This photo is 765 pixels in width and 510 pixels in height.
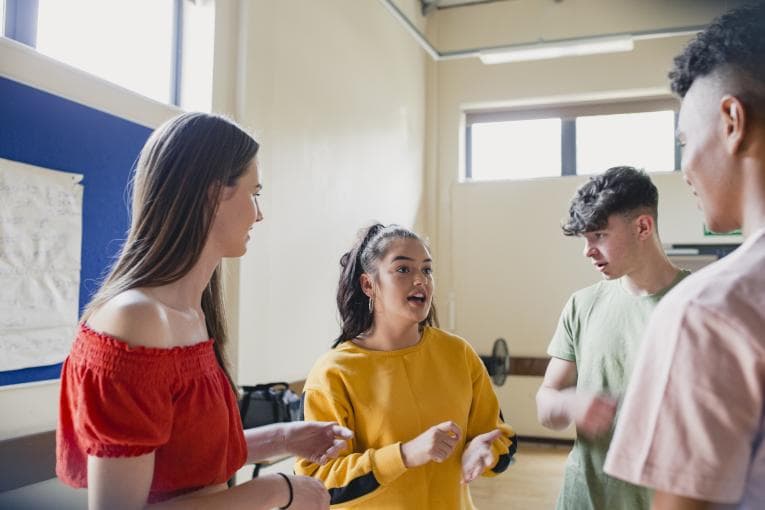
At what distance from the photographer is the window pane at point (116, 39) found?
2586mm

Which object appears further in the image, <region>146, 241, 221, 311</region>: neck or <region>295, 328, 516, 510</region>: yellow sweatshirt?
<region>295, 328, 516, 510</region>: yellow sweatshirt

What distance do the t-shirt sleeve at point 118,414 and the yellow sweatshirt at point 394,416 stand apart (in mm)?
697

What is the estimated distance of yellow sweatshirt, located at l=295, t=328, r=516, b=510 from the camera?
152 centimetres

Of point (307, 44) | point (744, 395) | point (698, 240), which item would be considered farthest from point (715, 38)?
point (698, 240)

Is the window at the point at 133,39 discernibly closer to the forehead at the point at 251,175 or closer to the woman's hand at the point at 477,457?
the forehead at the point at 251,175

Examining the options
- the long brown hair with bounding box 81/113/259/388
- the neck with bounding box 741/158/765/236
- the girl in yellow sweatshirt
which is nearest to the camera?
the neck with bounding box 741/158/765/236

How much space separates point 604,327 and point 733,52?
3.68ft

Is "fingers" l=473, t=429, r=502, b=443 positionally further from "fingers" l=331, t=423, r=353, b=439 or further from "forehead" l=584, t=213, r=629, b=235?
"forehead" l=584, t=213, r=629, b=235

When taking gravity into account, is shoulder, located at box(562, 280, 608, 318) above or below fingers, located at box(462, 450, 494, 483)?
above

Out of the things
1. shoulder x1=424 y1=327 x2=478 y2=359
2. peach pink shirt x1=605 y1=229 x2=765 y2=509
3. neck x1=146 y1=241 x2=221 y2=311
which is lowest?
shoulder x1=424 y1=327 x2=478 y2=359

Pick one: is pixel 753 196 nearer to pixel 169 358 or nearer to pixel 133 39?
pixel 169 358

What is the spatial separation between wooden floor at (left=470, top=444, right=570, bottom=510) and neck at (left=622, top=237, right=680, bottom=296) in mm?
2834

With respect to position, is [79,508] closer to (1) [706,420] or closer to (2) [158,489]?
(2) [158,489]

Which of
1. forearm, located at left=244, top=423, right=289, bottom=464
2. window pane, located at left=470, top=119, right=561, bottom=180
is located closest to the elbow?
forearm, located at left=244, top=423, right=289, bottom=464
